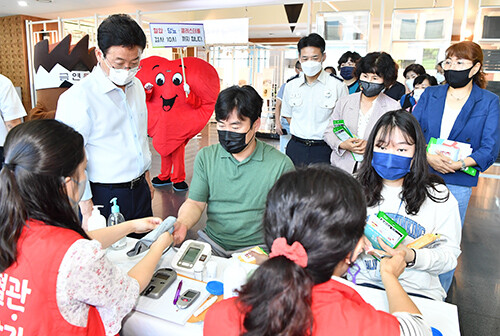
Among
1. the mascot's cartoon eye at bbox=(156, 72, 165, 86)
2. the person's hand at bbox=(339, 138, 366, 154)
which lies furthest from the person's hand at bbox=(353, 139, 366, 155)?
the mascot's cartoon eye at bbox=(156, 72, 165, 86)

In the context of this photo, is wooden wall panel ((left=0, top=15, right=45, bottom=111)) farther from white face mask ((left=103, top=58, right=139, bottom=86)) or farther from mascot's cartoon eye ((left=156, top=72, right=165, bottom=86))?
white face mask ((left=103, top=58, right=139, bottom=86))

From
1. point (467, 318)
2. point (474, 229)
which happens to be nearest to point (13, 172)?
point (467, 318)

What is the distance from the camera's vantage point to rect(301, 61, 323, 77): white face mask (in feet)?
10.1

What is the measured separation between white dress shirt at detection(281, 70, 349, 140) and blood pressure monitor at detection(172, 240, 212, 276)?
1.90m

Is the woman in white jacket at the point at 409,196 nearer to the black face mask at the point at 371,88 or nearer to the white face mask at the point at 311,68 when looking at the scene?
the black face mask at the point at 371,88

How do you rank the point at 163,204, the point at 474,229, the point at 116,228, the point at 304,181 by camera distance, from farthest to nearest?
the point at 163,204 < the point at 474,229 < the point at 116,228 < the point at 304,181

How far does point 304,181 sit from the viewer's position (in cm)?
83

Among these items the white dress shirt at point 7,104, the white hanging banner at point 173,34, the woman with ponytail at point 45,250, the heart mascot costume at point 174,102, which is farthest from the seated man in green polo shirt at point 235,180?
the heart mascot costume at point 174,102

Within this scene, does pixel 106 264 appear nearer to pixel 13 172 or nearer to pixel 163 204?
pixel 13 172

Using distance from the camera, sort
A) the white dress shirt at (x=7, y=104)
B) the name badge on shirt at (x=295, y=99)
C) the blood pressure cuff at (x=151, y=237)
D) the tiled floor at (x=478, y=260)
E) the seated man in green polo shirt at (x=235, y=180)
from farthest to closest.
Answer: the name badge on shirt at (x=295, y=99) < the white dress shirt at (x=7, y=104) < the tiled floor at (x=478, y=260) < the seated man in green polo shirt at (x=235, y=180) < the blood pressure cuff at (x=151, y=237)

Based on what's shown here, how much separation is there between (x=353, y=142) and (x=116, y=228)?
169 centimetres

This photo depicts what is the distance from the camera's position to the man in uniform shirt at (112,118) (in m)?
1.83

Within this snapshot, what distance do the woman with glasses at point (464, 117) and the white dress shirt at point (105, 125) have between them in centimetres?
175

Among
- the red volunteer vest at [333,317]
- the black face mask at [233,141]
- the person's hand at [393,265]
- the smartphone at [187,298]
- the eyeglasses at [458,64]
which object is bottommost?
the smartphone at [187,298]
